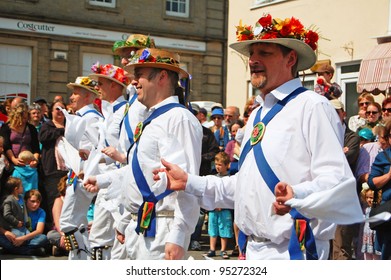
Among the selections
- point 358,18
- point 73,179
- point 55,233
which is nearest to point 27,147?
point 55,233

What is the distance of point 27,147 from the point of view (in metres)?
10.6

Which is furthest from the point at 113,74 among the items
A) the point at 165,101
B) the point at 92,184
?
the point at 165,101

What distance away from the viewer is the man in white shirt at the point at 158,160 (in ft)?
14.2

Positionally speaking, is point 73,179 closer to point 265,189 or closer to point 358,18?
point 265,189

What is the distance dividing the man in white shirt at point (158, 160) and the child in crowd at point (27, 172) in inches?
220

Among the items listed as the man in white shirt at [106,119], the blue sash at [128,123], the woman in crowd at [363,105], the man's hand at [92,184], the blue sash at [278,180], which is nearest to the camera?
the blue sash at [278,180]

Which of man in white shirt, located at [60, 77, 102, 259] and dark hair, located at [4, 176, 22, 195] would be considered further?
dark hair, located at [4, 176, 22, 195]

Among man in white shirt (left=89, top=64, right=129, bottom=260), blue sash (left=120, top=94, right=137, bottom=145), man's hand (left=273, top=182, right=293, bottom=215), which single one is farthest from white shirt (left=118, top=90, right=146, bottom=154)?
man's hand (left=273, top=182, right=293, bottom=215)

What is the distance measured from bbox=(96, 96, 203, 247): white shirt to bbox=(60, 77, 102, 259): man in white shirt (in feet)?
8.85

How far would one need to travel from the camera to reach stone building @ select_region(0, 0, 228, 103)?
75.9 feet

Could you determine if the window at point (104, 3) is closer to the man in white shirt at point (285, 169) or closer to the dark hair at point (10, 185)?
the dark hair at point (10, 185)

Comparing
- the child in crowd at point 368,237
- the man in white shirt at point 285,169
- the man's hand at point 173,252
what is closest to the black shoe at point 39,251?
the child in crowd at point 368,237

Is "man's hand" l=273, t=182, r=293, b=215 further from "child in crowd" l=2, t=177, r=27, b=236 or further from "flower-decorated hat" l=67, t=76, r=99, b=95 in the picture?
"child in crowd" l=2, t=177, r=27, b=236

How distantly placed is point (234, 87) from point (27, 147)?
7.84 m
